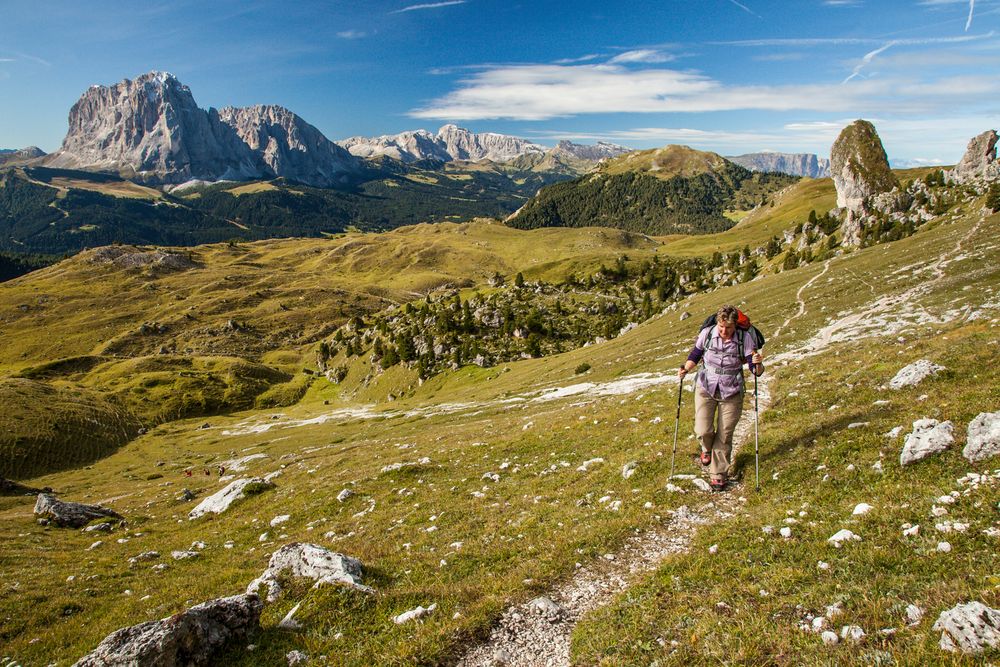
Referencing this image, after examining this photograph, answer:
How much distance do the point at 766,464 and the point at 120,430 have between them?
422 ft

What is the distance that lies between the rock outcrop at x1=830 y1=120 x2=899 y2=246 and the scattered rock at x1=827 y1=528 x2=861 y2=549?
378ft

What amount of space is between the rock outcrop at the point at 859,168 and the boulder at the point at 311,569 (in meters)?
121

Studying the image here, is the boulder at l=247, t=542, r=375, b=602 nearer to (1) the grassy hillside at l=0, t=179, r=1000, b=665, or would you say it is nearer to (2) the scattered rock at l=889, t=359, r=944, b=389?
(1) the grassy hillside at l=0, t=179, r=1000, b=665

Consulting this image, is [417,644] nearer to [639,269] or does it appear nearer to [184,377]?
[184,377]

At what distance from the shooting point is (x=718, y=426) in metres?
14.6

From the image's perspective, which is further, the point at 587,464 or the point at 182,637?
the point at 587,464

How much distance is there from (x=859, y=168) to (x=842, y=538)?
13502 centimetres

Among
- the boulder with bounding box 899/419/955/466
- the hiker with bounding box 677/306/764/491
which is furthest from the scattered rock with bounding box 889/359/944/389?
the hiker with bounding box 677/306/764/491

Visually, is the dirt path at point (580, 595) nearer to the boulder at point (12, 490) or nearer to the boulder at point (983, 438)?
the boulder at point (983, 438)

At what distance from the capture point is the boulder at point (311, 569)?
1103 cm

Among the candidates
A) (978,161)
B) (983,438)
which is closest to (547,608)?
(983,438)

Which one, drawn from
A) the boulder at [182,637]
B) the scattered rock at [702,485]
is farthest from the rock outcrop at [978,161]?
the boulder at [182,637]

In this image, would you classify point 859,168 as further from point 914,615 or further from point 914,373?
point 914,615

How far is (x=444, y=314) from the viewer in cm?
12238
